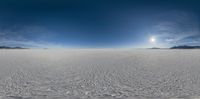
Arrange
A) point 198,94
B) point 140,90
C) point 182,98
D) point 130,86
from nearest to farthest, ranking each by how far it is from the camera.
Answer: point 182,98
point 198,94
point 140,90
point 130,86

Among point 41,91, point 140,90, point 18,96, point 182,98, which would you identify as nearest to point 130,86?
point 140,90

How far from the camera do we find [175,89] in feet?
16.5

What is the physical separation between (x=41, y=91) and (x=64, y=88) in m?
0.74

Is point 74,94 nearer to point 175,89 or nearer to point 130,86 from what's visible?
point 130,86

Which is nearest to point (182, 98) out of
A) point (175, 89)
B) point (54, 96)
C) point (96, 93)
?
point (175, 89)

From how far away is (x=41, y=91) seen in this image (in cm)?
482

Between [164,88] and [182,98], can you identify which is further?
[164,88]

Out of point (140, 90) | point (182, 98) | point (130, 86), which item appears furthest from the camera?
point (130, 86)

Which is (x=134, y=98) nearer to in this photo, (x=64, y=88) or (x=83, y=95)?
(x=83, y=95)

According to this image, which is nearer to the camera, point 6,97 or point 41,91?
point 6,97

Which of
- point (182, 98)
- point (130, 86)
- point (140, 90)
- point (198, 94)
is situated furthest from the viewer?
point (130, 86)

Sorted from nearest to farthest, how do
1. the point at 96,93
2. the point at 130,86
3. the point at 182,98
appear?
the point at 182,98 < the point at 96,93 < the point at 130,86

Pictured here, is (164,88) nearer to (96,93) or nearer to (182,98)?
(182,98)

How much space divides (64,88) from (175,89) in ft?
11.3
